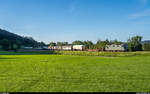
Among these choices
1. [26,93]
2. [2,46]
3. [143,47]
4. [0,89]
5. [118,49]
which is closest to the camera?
[26,93]

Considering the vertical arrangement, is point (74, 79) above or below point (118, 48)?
below

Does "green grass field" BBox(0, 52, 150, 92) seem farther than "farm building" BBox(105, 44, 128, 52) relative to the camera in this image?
No

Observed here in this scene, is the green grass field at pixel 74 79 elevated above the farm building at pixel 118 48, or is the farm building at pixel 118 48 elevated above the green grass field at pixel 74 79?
the farm building at pixel 118 48

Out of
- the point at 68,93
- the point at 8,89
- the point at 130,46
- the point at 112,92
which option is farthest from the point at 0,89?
the point at 130,46

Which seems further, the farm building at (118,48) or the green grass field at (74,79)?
the farm building at (118,48)

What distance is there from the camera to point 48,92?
364 cm

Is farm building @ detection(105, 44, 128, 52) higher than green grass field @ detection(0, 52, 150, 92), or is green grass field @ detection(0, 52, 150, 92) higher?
farm building @ detection(105, 44, 128, 52)

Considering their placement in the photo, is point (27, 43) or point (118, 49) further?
point (27, 43)

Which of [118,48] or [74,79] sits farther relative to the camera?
[118,48]

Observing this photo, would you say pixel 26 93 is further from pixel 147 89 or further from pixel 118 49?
pixel 118 49

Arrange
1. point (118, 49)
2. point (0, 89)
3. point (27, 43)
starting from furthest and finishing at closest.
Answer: point (27, 43)
point (118, 49)
point (0, 89)

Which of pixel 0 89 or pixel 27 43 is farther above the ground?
pixel 27 43

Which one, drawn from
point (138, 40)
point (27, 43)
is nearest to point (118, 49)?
point (138, 40)

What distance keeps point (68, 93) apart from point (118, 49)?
44.1m
